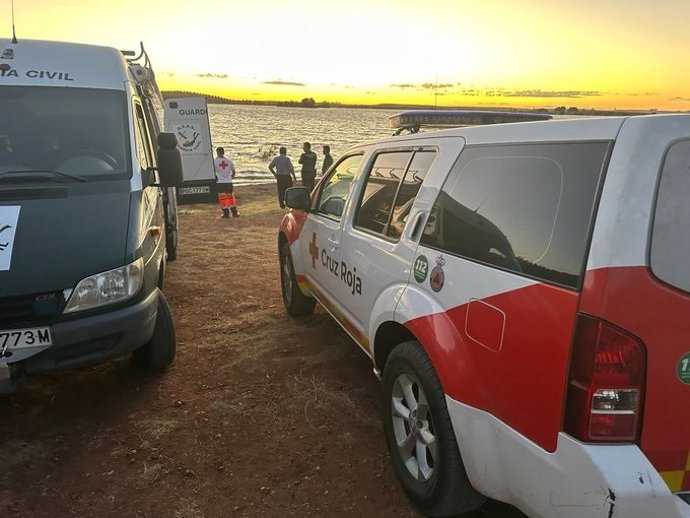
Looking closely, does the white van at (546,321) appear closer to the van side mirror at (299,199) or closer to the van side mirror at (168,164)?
the van side mirror at (299,199)

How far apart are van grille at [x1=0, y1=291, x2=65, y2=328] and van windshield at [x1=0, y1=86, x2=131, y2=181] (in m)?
1.25

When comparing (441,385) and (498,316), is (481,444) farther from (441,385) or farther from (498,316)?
A: (498,316)

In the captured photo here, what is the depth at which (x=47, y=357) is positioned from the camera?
299cm

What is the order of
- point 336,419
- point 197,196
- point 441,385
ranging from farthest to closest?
point 197,196
point 336,419
point 441,385

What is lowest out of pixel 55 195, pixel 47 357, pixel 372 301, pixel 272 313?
pixel 272 313

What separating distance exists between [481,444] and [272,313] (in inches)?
146

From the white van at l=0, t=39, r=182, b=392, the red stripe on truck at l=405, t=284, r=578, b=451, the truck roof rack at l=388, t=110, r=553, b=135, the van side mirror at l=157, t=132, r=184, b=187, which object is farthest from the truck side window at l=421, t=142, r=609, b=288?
the van side mirror at l=157, t=132, r=184, b=187

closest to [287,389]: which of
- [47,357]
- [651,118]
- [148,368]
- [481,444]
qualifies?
[148,368]

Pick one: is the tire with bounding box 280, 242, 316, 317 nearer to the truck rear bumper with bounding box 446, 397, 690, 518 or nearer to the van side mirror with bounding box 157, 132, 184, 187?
the van side mirror with bounding box 157, 132, 184, 187

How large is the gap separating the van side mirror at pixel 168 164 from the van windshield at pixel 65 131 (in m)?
0.30

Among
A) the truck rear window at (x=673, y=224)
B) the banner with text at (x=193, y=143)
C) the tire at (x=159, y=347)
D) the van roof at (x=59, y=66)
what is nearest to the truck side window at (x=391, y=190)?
the truck rear window at (x=673, y=224)

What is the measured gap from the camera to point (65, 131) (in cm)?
406

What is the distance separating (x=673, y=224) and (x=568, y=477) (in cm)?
85

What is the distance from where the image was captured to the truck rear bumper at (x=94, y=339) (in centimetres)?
297
